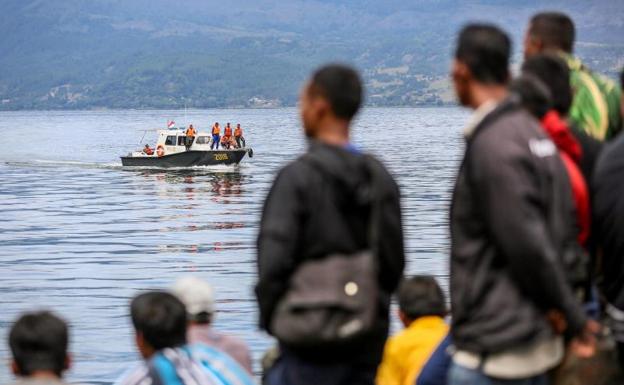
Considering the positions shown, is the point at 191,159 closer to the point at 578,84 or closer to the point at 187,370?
the point at 187,370

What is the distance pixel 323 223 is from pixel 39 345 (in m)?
1.43

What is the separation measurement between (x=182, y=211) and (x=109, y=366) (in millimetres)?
30303

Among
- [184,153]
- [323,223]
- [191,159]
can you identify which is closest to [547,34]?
[323,223]

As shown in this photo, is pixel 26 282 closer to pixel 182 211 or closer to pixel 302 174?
pixel 182 211

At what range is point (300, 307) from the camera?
5969 mm

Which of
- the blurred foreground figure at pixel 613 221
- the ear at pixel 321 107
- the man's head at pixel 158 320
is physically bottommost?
the man's head at pixel 158 320

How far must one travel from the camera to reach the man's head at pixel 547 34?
723cm

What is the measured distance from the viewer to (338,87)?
6098 millimetres

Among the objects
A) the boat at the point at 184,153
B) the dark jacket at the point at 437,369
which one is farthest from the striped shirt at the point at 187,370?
the boat at the point at 184,153

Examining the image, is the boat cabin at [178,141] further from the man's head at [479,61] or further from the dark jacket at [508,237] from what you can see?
the dark jacket at [508,237]

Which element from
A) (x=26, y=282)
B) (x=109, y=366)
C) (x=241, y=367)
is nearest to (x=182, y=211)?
(x=26, y=282)

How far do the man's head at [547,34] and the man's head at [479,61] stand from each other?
1338 millimetres

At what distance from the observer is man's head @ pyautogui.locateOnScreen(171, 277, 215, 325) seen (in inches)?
313

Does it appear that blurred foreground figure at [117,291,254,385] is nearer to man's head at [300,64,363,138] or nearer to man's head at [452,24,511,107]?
man's head at [300,64,363,138]
